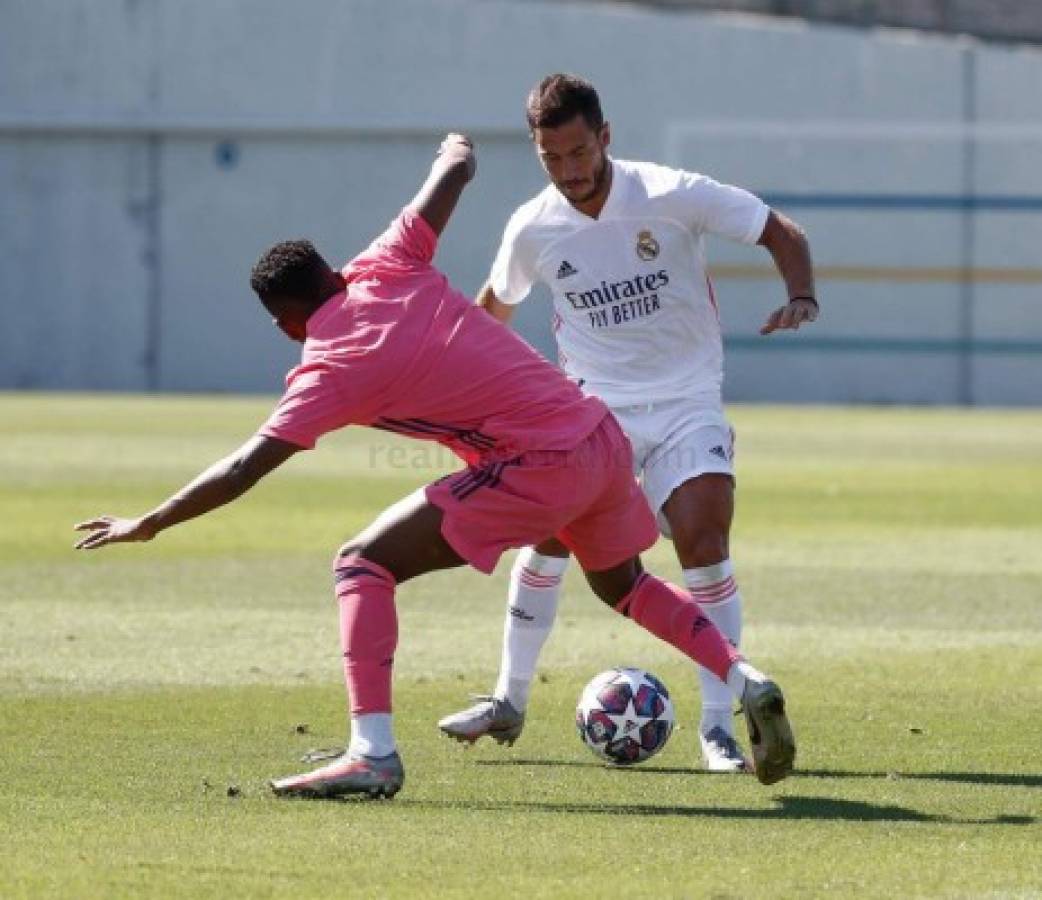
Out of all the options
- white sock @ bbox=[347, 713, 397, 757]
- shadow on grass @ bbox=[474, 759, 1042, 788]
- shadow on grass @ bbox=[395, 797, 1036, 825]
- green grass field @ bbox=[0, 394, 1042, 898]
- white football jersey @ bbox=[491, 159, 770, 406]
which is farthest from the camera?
white football jersey @ bbox=[491, 159, 770, 406]

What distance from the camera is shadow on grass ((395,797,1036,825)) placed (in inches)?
288

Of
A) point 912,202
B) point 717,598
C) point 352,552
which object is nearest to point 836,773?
point 717,598

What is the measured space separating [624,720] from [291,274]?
197 cm

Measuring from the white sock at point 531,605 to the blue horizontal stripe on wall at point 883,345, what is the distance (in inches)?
1249

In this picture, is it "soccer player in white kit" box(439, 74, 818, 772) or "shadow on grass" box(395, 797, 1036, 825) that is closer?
"shadow on grass" box(395, 797, 1036, 825)

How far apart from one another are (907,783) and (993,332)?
33526 mm

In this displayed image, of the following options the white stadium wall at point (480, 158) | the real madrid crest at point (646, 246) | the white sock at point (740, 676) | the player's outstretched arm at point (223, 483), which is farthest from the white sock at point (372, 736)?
the white stadium wall at point (480, 158)

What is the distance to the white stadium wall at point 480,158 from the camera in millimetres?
40594

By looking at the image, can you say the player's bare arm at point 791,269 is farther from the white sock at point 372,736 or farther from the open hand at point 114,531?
the open hand at point 114,531

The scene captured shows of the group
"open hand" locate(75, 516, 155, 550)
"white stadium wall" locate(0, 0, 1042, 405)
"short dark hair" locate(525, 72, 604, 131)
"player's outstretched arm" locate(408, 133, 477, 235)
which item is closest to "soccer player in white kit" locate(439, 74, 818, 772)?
"short dark hair" locate(525, 72, 604, 131)

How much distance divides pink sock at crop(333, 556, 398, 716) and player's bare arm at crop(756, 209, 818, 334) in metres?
1.65

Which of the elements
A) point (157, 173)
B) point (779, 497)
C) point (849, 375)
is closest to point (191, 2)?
point (157, 173)

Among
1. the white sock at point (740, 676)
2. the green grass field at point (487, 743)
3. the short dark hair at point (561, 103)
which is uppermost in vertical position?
the short dark hair at point (561, 103)

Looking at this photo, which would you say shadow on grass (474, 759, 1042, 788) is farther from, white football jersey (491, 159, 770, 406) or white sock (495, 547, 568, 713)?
white football jersey (491, 159, 770, 406)
